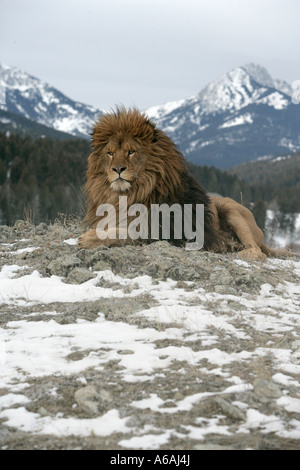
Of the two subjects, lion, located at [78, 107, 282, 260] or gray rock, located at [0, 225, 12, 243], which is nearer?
lion, located at [78, 107, 282, 260]

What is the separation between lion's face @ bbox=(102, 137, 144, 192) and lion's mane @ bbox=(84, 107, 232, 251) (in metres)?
0.07

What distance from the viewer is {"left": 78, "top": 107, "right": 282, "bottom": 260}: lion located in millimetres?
7832

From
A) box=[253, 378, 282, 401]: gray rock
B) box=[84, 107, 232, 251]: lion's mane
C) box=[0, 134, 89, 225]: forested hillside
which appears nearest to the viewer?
box=[253, 378, 282, 401]: gray rock

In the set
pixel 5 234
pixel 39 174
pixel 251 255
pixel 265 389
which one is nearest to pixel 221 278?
pixel 251 255

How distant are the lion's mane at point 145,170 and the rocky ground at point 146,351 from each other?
85 cm

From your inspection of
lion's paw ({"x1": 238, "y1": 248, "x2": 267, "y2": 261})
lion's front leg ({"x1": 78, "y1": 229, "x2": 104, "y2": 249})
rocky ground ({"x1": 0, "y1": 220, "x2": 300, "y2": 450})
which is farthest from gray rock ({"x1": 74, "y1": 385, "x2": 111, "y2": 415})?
lion's paw ({"x1": 238, "y1": 248, "x2": 267, "y2": 261})

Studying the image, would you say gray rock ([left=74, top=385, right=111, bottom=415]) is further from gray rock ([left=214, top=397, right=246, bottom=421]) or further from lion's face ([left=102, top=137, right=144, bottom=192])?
lion's face ([left=102, top=137, right=144, bottom=192])

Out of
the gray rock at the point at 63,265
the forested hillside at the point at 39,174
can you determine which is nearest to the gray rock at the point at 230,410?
the gray rock at the point at 63,265

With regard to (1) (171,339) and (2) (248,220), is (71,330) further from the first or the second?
(2) (248,220)

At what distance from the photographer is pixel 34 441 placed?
9.86 feet

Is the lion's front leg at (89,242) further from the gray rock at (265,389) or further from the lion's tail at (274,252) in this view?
the gray rock at (265,389)

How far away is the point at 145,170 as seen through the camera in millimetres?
7969

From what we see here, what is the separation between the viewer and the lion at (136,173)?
7.83m
